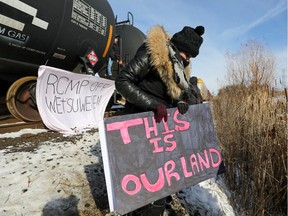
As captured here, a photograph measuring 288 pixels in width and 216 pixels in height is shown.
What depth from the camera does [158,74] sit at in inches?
67.6

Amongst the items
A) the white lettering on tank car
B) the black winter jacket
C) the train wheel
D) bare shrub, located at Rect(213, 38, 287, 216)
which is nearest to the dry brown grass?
bare shrub, located at Rect(213, 38, 287, 216)

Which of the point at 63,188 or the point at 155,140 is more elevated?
the point at 155,140

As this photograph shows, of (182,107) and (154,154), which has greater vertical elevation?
(182,107)

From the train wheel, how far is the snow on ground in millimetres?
1207

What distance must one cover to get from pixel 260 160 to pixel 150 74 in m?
1.28

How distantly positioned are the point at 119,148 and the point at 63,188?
1.07m

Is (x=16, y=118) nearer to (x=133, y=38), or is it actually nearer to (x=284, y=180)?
(x=284, y=180)

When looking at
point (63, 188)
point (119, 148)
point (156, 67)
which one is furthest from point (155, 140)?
point (63, 188)

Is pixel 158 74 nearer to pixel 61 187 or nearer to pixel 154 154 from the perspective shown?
pixel 154 154

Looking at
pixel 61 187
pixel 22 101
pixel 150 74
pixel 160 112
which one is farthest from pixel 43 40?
pixel 160 112

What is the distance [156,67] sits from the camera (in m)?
1.67

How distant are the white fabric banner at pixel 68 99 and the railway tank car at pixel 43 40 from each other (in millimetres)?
474

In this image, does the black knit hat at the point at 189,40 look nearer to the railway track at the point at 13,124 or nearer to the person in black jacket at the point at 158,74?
the person in black jacket at the point at 158,74

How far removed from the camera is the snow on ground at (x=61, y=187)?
6.49 ft
